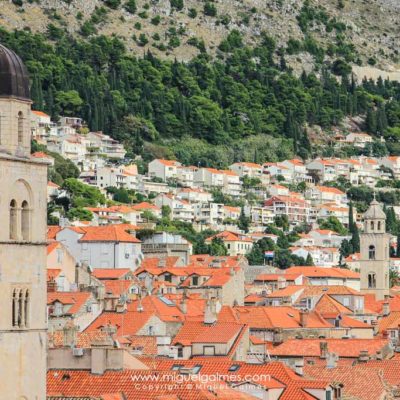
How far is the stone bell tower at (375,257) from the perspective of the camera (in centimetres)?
11831

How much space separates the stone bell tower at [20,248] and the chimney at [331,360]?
2485 cm

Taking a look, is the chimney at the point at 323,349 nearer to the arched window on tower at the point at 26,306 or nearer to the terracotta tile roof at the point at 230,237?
the arched window on tower at the point at 26,306

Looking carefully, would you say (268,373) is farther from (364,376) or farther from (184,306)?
(184,306)

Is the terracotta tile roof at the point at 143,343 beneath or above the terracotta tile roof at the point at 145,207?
beneath

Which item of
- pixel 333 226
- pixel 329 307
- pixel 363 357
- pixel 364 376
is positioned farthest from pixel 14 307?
pixel 333 226

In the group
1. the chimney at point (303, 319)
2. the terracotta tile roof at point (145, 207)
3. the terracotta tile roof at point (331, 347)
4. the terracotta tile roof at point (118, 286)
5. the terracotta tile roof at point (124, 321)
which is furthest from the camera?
the terracotta tile roof at point (145, 207)

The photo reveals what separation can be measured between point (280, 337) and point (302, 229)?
376 feet

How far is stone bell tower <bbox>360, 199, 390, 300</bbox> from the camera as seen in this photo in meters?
118

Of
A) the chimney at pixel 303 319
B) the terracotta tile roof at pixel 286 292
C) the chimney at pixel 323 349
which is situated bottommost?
the chimney at pixel 323 349

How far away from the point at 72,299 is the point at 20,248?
1709 inches

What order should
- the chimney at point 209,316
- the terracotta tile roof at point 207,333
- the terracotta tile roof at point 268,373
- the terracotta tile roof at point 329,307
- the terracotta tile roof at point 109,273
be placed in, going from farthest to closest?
the terracotta tile roof at point 109,273 < the terracotta tile roof at point 329,307 < the chimney at point 209,316 < the terracotta tile roof at point 207,333 < the terracotta tile roof at point 268,373

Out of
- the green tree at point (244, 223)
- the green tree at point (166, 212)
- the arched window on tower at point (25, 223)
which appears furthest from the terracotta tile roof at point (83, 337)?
the green tree at point (244, 223)

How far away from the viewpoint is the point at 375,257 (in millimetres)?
120375

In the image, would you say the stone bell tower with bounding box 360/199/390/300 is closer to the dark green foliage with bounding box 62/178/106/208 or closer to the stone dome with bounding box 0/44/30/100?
the dark green foliage with bounding box 62/178/106/208
